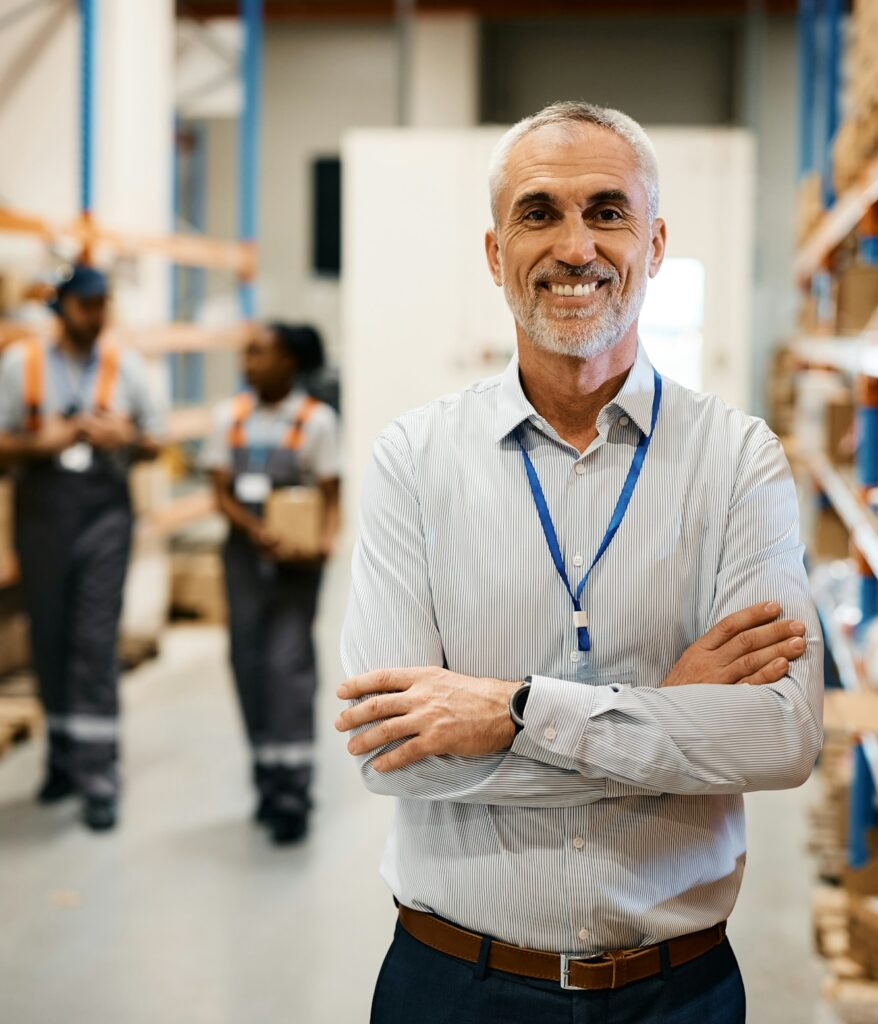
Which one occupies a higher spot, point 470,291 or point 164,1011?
point 470,291

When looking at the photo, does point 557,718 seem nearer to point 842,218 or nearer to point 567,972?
point 567,972

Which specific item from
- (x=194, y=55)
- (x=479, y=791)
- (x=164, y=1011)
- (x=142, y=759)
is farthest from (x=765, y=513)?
(x=194, y=55)

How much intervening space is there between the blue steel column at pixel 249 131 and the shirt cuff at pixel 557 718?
25.8 ft

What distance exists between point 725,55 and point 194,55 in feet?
20.3

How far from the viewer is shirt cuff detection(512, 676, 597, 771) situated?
1.67 meters

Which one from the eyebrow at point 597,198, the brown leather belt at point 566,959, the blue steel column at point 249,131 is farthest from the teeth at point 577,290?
the blue steel column at point 249,131

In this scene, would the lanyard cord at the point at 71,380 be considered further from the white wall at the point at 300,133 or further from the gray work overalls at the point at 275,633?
the white wall at the point at 300,133

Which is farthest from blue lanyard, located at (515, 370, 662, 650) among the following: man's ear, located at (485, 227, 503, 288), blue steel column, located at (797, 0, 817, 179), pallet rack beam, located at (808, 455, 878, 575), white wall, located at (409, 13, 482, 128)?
white wall, located at (409, 13, 482, 128)

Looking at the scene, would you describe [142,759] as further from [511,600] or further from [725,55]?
[725,55]

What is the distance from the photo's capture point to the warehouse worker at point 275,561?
497 cm

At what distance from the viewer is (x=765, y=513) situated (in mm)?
1808

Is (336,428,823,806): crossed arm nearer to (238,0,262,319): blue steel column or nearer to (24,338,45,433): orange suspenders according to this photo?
(24,338,45,433): orange suspenders

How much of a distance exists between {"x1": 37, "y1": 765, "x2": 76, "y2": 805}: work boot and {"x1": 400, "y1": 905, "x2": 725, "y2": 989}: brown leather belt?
3.87m

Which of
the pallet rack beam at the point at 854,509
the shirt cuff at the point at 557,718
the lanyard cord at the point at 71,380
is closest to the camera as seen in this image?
the shirt cuff at the point at 557,718
